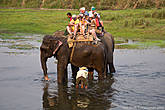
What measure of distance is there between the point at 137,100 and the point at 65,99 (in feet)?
7.19

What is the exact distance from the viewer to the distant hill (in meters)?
38.4

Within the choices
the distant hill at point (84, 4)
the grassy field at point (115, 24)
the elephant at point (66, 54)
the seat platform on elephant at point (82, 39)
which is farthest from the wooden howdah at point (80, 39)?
the distant hill at point (84, 4)

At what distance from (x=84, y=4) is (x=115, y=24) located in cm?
1440

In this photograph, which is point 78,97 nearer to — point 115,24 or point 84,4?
point 115,24

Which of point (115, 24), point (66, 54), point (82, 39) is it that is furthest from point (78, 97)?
point (115, 24)

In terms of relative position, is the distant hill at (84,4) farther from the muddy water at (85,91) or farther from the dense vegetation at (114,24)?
the muddy water at (85,91)

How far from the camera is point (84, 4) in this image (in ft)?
140

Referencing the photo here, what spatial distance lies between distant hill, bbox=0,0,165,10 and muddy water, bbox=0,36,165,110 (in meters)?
21.9

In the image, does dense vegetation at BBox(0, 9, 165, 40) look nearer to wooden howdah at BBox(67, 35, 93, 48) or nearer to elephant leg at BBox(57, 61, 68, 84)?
wooden howdah at BBox(67, 35, 93, 48)

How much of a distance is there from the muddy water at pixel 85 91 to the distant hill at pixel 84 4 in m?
21.9

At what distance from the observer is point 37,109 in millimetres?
9703

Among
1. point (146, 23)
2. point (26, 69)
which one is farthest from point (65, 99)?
point (146, 23)

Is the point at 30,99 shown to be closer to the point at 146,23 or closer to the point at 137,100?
the point at 137,100

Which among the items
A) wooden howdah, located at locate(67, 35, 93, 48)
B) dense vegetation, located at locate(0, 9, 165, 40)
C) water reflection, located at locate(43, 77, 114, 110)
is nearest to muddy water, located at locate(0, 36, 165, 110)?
water reflection, located at locate(43, 77, 114, 110)
